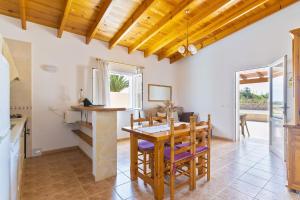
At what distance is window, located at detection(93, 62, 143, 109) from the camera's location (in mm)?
4648

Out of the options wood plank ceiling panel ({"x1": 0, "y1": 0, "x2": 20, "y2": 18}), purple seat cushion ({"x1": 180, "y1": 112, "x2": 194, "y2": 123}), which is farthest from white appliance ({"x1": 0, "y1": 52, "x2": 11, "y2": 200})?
purple seat cushion ({"x1": 180, "y1": 112, "x2": 194, "y2": 123})

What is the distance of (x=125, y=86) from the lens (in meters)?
4.99

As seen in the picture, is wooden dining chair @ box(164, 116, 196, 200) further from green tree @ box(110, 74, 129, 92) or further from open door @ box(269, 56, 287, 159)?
green tree @ box(110, 74, 129, 92)

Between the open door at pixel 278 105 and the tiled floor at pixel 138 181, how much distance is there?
298 mm

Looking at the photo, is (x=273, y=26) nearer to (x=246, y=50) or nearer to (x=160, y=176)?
(x=246, y=50)

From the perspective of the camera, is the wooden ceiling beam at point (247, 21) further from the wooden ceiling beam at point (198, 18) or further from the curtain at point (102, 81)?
the curtain at point (102, 81)

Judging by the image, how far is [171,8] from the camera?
329 cm

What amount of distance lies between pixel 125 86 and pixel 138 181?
3.20m

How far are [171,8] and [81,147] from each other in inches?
147

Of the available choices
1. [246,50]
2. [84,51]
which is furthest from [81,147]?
[246,50]

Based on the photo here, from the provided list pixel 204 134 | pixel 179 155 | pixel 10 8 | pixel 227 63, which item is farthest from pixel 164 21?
pixel 10 8

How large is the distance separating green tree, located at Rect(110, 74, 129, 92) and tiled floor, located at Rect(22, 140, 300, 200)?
2.15 metres

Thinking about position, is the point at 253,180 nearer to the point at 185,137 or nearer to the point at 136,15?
the point at 185,137

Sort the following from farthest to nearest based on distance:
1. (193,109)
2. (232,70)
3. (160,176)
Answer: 1. (193,109)
2. (232,70)
3. (160,176)
